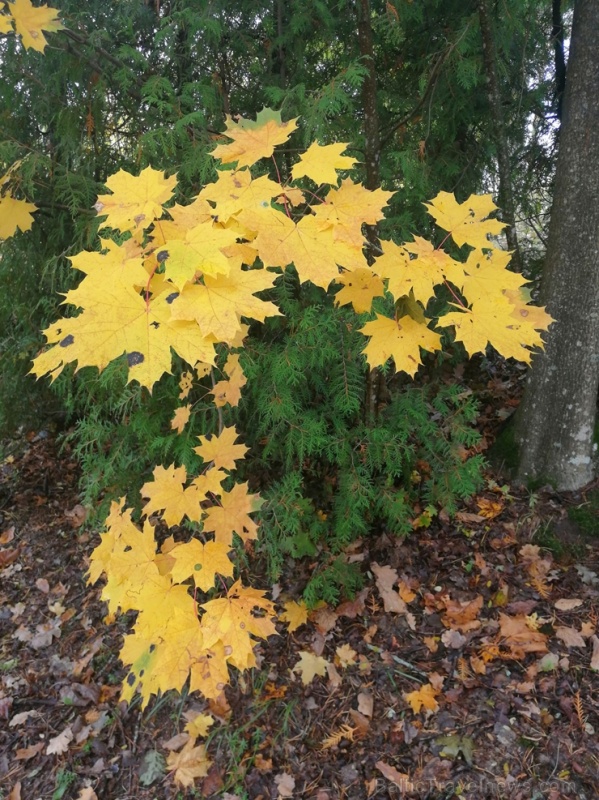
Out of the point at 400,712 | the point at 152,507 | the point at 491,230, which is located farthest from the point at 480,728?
the point at 491,230

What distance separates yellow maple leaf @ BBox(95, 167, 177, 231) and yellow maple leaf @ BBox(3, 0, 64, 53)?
1049 mm

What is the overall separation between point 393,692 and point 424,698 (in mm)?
140

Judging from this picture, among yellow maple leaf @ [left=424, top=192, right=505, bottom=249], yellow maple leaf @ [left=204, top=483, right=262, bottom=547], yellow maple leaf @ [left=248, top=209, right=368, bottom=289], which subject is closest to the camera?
yellow maple leaf @ [left=248, top=209, right=368, bottom=289]

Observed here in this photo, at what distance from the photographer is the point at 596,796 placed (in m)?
1.79

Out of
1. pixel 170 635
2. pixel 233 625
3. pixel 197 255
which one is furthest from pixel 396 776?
pixel 197 255

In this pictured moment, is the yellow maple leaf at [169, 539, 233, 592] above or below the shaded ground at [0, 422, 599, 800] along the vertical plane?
above

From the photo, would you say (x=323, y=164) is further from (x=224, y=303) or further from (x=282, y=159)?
(x=282, y=159)

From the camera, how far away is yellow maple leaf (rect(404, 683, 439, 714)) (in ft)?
7.19

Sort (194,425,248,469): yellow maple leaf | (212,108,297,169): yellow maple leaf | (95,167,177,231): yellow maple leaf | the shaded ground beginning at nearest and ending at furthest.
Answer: (95,167,177,231): yellow maple leaf < (212,108,297,169): yellow maple leaf < (194,425,248,469): yellow maple leaf < the shaded ground

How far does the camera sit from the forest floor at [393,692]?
2014mm

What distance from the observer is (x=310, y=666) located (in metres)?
2.48

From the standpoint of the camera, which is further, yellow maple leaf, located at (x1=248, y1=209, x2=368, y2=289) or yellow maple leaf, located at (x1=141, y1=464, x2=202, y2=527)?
yellow maple leaf, located at (x1=141, y1=464, x2=202, y2=527)

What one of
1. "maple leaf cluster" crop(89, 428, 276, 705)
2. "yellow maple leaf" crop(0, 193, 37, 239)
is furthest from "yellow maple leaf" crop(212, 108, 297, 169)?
"yellow maple leaf" crop(0, 193, 37, 239)

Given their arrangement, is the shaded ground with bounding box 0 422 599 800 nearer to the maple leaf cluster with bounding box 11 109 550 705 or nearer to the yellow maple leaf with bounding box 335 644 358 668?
the yellow maple leaf with bounding box 335 644 358 668
